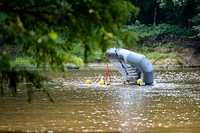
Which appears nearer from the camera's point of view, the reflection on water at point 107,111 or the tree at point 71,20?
the tree at point 71,20

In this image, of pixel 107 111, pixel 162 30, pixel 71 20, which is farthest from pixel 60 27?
pixel 162 30

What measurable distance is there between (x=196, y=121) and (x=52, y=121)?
168 inches

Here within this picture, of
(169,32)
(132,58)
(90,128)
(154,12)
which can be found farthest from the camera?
(154,12)

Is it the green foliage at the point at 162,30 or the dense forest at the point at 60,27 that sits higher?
the green foliage at the point at 162,30

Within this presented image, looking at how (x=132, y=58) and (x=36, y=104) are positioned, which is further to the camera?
(x=132, y=58)

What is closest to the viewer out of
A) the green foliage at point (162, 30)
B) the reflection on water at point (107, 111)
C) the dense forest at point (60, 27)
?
the dense forest at point (60, 27)

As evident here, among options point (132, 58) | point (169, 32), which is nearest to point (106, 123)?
point (132, 58)

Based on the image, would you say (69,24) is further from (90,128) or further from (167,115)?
(167,115)

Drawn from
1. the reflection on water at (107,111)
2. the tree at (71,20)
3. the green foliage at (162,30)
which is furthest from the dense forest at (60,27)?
the green foliage at (162,30)

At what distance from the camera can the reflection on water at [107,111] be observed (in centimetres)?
1266

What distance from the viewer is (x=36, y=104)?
701 inches

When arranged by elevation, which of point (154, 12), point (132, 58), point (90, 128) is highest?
point (154, 12)

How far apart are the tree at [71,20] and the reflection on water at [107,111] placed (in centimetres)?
474

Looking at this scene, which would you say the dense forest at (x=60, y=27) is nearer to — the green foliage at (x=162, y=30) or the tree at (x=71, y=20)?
the tree at (x=71, y=20)
